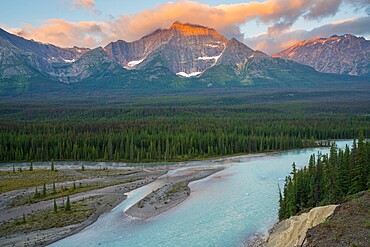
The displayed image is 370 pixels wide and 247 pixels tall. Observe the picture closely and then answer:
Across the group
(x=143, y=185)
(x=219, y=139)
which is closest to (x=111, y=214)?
(x=143, y=185)

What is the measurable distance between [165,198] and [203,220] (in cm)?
1708

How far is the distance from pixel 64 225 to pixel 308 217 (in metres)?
34.7

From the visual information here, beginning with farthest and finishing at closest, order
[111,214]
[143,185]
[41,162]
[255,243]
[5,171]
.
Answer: [41,162] < [5,171] < [143,185] < [111,214] < [255,243]

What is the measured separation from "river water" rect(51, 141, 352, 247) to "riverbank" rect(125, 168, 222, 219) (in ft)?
5.10

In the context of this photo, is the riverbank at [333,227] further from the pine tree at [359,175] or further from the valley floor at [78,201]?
the valley floor at [78,201]

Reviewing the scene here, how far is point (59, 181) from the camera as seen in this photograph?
90188 mm

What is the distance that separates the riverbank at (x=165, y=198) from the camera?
205 ft

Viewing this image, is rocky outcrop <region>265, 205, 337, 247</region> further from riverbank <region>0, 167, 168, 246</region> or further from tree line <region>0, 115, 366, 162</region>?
tree line <region>0, 115, 366, 162</region>

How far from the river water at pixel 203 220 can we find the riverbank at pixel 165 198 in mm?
1553

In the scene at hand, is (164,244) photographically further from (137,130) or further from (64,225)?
(137,130)

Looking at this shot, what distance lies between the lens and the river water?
1895 inches

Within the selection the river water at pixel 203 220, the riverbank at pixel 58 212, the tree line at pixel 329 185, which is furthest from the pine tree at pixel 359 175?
the riverbank at pixel 58 212

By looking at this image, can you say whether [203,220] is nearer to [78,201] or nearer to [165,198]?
[165,198]

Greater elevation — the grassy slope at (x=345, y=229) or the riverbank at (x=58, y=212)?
the grassy slope at (x=345, y=229)
